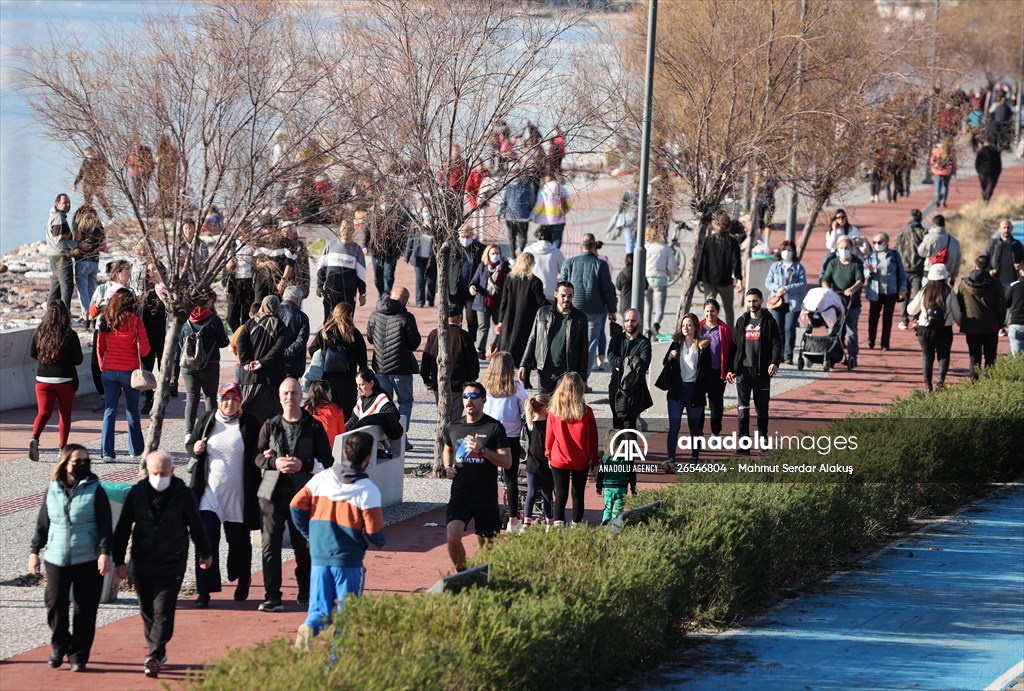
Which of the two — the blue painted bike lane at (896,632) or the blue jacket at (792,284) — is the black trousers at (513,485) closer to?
the blue painted bike lane at (896,632)

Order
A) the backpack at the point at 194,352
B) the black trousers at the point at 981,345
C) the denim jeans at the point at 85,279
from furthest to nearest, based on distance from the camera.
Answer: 1. the denim jeans at the point at 85,279
2. the black trousers at the point at 981,345
3. the backpack at the point at 194,352

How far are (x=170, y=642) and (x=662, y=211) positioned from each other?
13.0m

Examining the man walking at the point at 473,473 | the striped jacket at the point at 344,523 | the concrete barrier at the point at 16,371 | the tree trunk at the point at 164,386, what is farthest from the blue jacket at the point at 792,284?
the striped jacket at the point at 344,523

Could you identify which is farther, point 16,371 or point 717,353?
point 16,371

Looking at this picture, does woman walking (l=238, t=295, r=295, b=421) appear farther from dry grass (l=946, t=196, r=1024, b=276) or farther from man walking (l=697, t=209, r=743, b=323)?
dry grass (l=946, t=196, r=1024, b=276)

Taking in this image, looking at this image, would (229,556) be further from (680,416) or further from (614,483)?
(680,416)

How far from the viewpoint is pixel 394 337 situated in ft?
49.1

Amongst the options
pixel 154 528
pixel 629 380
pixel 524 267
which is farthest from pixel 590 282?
pixel 154 528

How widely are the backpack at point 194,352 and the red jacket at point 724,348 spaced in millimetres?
5172

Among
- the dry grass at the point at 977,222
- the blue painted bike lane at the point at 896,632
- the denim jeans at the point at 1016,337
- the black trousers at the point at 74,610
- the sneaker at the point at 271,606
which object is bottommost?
the blue painted bike lane at the point at 896,632

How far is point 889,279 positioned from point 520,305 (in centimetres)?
697

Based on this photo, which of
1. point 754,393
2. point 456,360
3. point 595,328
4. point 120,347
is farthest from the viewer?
point 595,328

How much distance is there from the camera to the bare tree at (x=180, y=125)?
11852mm

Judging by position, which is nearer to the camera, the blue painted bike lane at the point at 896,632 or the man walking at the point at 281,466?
the blue painted bike lane at the point at 896,632
